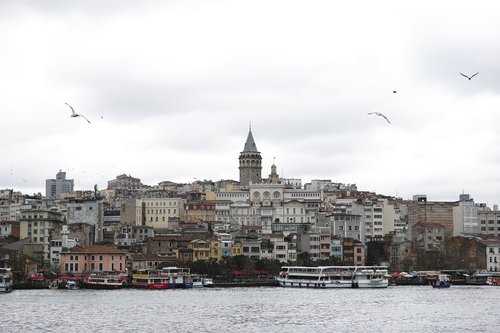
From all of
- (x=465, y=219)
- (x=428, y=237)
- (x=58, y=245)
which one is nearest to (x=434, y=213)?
(x=465, y=219)

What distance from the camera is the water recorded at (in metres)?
46.2

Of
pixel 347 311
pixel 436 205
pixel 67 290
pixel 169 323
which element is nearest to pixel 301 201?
pixel 436 205

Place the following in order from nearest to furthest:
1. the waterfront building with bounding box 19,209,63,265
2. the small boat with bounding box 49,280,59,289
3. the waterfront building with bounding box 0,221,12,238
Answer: the small boat with bounding box 49,280,59,289 < the waterfront building with bounding box 19,209,63,265 < the waterfront building with bounding box 0,221,12,238

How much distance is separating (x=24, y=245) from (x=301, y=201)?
1626 inches

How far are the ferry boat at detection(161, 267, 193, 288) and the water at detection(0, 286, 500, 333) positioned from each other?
16.2 feet

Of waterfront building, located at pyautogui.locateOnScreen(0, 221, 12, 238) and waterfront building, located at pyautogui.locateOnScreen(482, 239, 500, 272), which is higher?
waterfront building, located at pyautogui.locateOnScreen(0, 221, 12, 238)

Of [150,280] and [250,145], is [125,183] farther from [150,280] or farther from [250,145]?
[150,280]

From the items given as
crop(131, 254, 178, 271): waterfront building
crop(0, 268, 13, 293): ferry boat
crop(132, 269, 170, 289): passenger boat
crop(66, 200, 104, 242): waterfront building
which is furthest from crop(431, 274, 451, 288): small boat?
crop(66, 200, 104, 242): waterfront building

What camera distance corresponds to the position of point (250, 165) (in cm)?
14525

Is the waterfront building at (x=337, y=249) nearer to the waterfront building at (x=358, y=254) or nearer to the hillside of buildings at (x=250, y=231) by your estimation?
the hillside of buildings at (x=250, y=231)

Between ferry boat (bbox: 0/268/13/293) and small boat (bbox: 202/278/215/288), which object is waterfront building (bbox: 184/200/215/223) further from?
ferry boat (bbox: 0/268/13/293)

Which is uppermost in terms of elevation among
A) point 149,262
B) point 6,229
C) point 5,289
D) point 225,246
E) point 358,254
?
point 6,229

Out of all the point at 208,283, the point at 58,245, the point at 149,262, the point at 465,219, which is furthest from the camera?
the point at 465,219

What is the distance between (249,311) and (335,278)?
93.2 feet
